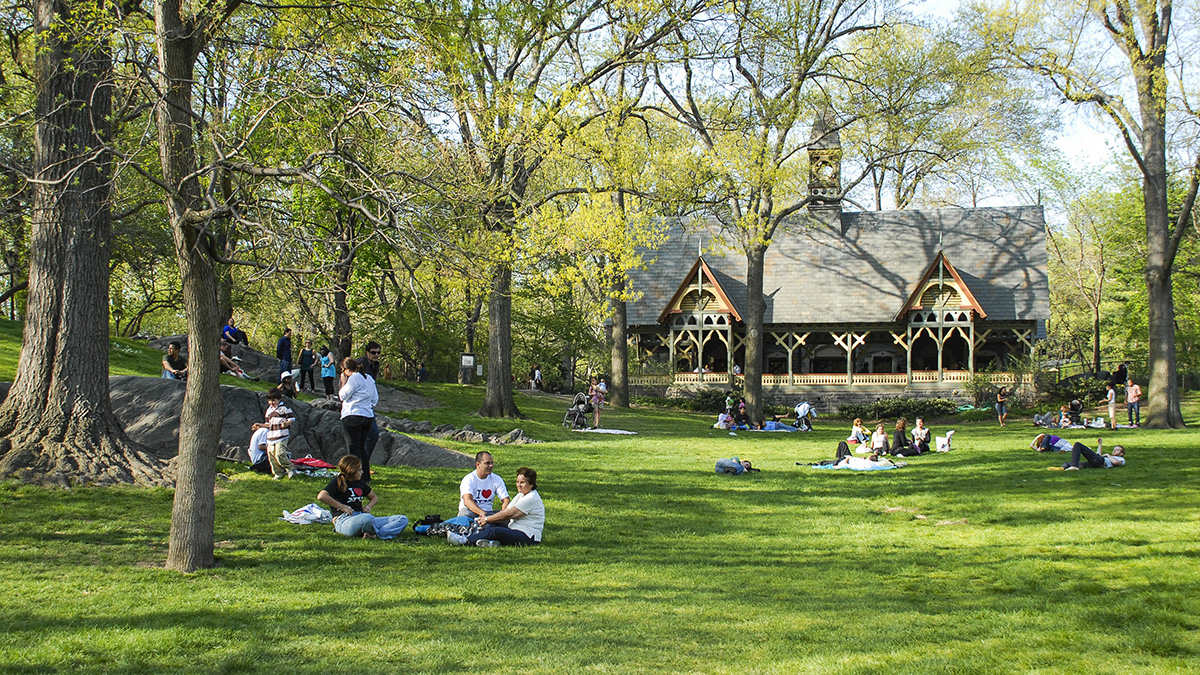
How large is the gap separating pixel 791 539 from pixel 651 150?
50.0 ft

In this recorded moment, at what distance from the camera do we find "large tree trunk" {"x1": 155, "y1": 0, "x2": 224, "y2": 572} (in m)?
7.74

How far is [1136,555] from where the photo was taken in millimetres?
9164

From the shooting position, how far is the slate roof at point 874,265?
126 ft

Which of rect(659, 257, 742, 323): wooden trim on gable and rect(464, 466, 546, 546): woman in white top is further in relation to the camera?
rect(659, 257, 742, 323): wooden trim on gable

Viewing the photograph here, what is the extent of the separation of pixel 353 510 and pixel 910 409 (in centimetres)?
2927

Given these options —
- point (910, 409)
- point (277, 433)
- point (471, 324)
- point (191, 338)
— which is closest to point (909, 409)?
point (910, 409)

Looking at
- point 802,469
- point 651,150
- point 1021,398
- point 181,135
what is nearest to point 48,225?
point 181,135

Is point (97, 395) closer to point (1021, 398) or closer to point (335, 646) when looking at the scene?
point (335, 646)

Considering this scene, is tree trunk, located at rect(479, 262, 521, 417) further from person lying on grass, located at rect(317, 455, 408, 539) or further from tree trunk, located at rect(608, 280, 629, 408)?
person lying on grass, located at rect(317, 455, 408, 539)

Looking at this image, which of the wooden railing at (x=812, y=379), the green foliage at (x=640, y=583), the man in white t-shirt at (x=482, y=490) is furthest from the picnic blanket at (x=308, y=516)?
the wooden railing at (x=812, y=379)

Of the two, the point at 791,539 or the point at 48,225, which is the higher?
the point at 48,225

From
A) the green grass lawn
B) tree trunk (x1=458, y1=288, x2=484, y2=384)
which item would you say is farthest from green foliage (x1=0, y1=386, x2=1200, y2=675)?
tree trunk (x1=458, y1=288, x2=484, y2=384)

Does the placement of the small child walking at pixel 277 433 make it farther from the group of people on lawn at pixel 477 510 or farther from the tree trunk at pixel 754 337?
the tree trunk at pixel 754 337

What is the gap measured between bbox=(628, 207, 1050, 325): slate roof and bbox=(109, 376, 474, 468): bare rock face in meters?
24.6
